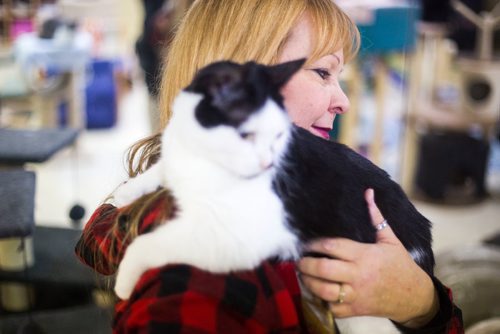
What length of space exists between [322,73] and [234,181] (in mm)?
363

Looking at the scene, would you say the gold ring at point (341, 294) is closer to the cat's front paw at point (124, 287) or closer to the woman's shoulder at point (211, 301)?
the woman's shoulder at point (211, 301)

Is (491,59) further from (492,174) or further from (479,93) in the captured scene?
(492,174)

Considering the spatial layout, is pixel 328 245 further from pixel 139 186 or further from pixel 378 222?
pixel 139 186

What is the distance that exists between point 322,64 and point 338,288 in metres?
0.38

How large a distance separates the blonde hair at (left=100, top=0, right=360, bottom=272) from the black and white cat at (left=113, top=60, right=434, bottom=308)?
0.20 meters

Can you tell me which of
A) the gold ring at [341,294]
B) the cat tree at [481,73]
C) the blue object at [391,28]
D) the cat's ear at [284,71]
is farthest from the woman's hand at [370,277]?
the cat tree at [481,73]

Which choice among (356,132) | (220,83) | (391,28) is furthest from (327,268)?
(356,132)

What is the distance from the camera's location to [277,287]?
27.9 inches

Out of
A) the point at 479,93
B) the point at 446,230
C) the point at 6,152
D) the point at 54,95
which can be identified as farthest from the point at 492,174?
the point at 6,152

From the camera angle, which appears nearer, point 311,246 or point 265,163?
point 265,163

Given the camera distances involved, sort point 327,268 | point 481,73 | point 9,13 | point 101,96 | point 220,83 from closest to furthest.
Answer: point 220,83
point 327,268
point 481,73
point 101,96
point 9,13

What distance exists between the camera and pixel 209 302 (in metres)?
0.66

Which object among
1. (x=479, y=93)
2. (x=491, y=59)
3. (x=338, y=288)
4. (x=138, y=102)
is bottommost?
(x=138, y=102)

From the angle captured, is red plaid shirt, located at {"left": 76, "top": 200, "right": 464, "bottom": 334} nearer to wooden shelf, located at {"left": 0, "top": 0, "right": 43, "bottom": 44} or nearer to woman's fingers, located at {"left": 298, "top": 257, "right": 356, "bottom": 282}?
woman's fingers, located at {"left": 298, "top": 257, "right": 356, "bottom": 282}
